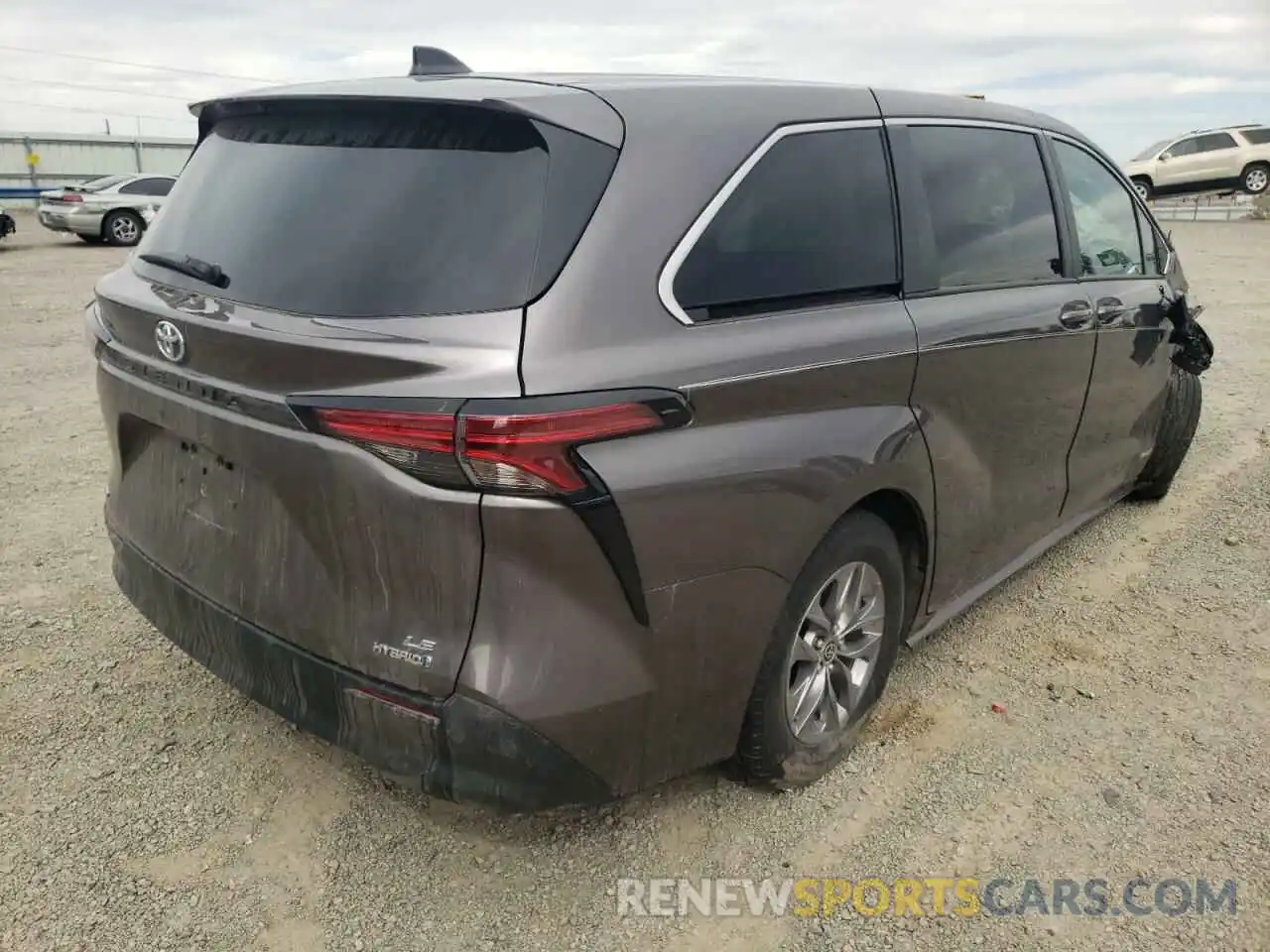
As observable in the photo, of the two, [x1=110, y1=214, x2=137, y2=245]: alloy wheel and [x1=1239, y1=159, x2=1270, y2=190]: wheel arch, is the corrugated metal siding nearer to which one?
[x1=110, y1=214, x2=137, y2=245]: alloy wheel

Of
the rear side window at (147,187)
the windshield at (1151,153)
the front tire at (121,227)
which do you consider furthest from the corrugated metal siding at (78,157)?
the windshield at (1151,153)

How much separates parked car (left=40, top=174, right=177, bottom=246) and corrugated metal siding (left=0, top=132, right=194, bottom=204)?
914cm

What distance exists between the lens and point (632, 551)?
2018 mm

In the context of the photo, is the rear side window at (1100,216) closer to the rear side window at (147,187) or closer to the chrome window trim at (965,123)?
the chrome window trim at (965,123)

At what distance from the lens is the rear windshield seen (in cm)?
200

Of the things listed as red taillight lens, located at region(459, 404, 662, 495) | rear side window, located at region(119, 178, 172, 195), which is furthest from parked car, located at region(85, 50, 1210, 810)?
rear side window, located at region(119, 178, 172, 195)

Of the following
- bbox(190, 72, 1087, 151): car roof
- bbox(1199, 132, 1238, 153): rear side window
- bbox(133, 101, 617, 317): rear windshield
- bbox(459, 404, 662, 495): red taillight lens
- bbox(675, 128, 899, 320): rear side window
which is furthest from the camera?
bbox(1199, 132, 1238, 153): rear side window

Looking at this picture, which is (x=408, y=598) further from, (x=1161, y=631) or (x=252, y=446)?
(x=1161, y=631)

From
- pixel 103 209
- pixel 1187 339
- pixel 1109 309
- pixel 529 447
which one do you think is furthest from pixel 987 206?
pixel 103 209

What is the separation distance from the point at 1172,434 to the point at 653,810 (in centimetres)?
350

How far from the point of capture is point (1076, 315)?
355 cm

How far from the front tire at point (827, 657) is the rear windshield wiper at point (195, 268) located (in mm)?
1565

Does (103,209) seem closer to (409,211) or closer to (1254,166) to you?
(409,211)

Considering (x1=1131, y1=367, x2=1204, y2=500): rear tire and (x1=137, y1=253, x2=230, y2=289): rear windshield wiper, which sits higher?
(x1=137, y1=253, x2=230, y2=289): rear windshield wiper
